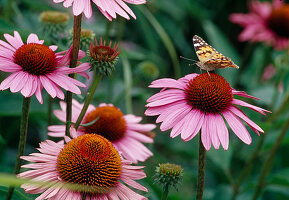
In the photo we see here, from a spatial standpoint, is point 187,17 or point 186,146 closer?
point 186,146

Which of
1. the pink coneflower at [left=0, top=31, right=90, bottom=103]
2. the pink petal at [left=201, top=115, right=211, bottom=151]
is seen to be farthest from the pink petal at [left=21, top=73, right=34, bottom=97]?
the pink petal at [left=201, top=115, right=211, bottom=151]

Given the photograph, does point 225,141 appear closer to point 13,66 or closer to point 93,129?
point 93,129

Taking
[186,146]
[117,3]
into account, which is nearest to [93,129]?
[117,3]

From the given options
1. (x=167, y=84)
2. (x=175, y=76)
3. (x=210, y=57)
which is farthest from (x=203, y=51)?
(x=175, y=76)

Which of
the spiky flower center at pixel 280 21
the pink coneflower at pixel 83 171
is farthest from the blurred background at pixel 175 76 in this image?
the pink coneflower at pixel 83 171

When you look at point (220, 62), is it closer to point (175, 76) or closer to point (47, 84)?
point (47, 84)

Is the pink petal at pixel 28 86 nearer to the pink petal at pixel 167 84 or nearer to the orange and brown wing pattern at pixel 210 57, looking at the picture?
the pink petal at pixel 167 84
